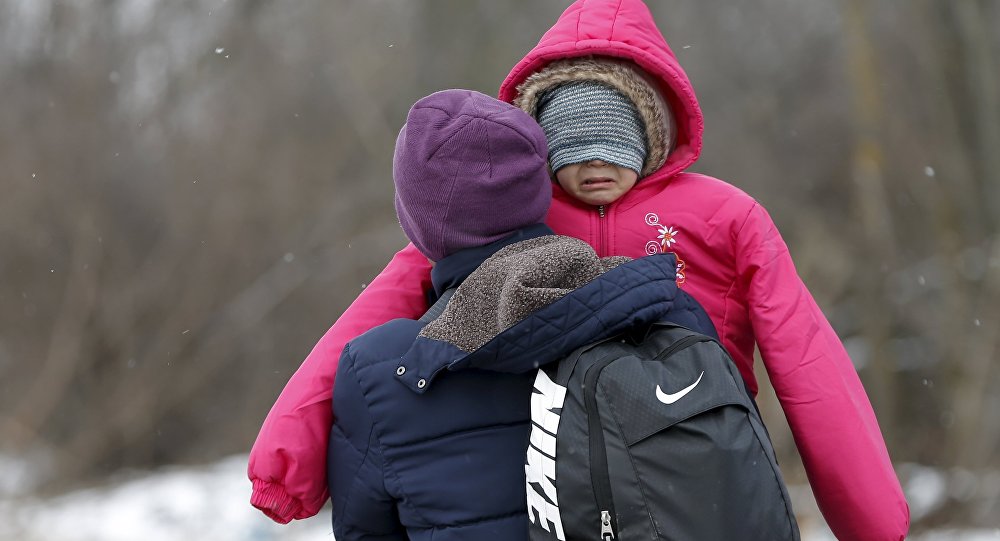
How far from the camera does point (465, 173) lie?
1.58 meters

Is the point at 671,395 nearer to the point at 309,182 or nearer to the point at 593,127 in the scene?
the point at 593,127

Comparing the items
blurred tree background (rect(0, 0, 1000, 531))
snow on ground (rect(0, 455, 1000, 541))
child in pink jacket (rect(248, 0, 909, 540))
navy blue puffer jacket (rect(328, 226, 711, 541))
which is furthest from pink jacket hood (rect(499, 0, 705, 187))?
blurred tree background (rect(0, 0, 1000, 531))

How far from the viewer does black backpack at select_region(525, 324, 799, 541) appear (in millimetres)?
1334

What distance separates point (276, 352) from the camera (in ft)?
32.4

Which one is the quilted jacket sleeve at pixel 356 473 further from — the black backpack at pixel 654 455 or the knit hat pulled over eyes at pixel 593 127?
the knit hat pulled over eyes at pixel 593 127

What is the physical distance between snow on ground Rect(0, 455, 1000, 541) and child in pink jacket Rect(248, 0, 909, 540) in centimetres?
536

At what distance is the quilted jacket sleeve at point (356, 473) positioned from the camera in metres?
1.56

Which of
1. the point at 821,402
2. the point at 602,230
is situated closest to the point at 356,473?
the point at 602,230

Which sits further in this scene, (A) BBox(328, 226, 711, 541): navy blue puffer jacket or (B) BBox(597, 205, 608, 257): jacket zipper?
(B) BBox(597, 205, 608, 257): jacket zipper

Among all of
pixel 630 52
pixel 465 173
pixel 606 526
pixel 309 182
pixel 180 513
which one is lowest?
pixel 180 513

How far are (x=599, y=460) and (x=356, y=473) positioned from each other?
411 mm

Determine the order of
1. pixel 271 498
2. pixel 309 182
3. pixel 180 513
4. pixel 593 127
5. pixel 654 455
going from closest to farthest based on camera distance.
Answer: pixel 654 455 < pixel 271 498 < pixel 593 127 < pixel 180 513 < pixel 309 182

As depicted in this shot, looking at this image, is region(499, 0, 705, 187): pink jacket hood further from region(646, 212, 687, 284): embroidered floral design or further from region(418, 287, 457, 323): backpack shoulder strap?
region(418, 287, 457, 323): backpack shoulder strap

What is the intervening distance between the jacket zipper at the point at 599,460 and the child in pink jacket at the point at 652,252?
19.2 inches
